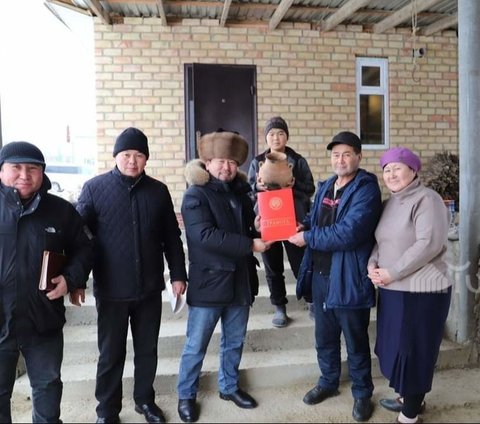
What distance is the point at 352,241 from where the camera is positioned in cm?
218

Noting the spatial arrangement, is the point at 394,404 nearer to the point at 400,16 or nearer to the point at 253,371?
the point at 253,371

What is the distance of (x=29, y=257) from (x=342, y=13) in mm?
4139

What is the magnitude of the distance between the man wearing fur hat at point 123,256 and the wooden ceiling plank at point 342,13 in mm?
3224

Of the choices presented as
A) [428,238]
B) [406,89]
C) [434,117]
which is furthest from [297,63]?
[428,238]

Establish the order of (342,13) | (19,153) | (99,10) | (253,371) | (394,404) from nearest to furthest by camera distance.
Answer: (19,153) < (394,404) < (253,371) < (99,10) < (342,13)

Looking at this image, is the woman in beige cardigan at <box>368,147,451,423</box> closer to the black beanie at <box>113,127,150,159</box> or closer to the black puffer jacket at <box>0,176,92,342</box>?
the black beanie at <box>113,127,150,159</box>

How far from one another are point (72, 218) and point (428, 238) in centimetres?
171

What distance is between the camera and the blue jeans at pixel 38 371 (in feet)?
6.25

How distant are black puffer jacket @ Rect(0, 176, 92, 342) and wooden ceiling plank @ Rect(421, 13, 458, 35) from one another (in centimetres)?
499

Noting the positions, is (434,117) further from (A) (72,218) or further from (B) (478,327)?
(A) (72,218)

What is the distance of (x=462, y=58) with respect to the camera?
2984mm

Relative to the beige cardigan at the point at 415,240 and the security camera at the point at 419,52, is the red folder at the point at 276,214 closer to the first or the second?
the beige cardigan at the point at 415,240

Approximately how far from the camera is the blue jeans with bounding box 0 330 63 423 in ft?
6.25

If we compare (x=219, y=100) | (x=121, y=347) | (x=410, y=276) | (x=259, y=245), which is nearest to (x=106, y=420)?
(x=121, y=347)
